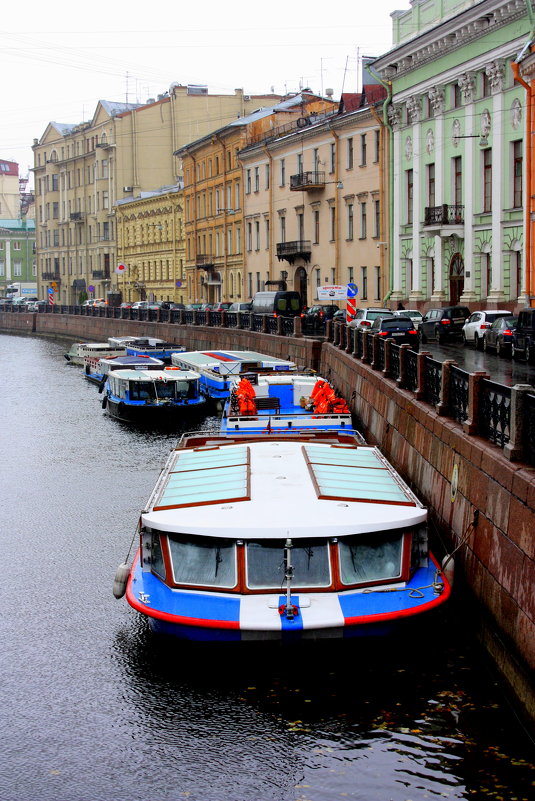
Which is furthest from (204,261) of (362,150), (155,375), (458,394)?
(458,394)

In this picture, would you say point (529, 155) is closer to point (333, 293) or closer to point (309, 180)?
point (333, 293)

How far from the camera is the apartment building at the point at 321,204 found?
150 ft

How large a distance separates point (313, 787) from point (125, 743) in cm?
186

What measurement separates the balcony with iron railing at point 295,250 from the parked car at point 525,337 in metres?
27.3

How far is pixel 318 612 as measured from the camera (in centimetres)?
1020

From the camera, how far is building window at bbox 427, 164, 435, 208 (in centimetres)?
4047

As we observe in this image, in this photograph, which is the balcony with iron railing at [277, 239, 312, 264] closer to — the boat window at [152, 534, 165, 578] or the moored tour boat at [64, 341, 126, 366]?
the moored tour boat at [64, 341, 126, 366]

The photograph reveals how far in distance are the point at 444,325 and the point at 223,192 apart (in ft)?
107

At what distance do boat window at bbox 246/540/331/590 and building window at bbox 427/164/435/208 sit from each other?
31246 millimetres

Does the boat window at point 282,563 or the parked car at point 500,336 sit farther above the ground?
the parked car at point 500,336

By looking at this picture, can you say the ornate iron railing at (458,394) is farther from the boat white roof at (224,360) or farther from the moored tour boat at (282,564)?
the boat white roof at (224,360)

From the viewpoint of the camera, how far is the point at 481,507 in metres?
11.3

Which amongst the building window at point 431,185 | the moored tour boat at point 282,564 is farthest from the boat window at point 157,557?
the building window at point 431,185

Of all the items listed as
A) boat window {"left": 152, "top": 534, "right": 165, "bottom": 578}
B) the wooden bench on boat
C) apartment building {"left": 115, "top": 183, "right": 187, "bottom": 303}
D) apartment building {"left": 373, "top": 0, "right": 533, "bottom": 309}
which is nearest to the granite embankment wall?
the wooden bench on boat
